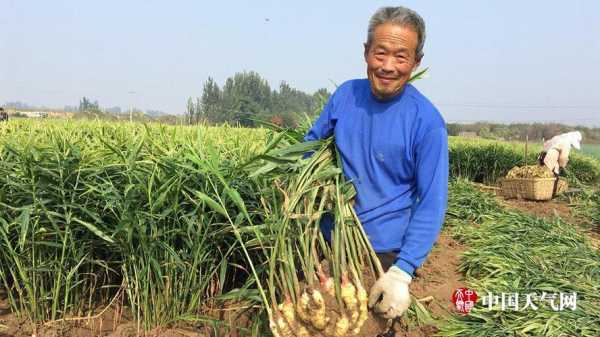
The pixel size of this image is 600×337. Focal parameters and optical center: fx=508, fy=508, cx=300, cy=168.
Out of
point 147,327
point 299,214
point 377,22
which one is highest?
point 377,22

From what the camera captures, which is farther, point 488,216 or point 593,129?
point 593,129

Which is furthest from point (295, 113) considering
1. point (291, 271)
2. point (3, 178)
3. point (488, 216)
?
point (488, 216)

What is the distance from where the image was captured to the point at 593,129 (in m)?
47.3

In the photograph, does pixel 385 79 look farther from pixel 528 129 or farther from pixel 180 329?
pixel 528 129

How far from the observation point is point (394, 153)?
1.71 m

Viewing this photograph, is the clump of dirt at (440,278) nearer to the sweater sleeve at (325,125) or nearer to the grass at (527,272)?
the grass at (527,272)

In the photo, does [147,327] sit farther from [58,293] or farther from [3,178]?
[3,178]

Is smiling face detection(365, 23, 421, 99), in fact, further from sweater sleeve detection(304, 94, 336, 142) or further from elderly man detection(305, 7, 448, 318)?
sweater sleeve detection(304, 94, 336, 142)

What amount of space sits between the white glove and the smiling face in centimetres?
61

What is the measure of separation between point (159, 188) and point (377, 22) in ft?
4.13

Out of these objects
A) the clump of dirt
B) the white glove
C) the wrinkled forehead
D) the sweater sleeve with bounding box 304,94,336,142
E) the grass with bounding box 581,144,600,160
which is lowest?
the clump of dirt

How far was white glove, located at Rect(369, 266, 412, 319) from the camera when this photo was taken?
61.7 inches

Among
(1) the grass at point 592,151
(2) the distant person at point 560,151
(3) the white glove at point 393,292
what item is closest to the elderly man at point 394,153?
(3) the white glove at point 393,292

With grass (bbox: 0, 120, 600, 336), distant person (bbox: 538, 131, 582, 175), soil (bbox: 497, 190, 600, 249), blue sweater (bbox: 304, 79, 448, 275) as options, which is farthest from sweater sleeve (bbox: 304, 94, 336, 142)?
distant person (bbox: 538, 131, 582, 175)
